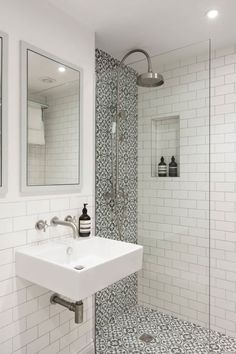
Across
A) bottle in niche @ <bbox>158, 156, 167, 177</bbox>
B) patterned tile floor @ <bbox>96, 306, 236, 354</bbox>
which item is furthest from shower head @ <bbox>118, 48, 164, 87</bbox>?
patterned tile floor @ <bbox>96, 306, 236, 354</bbox>

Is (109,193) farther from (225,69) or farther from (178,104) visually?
(225,69)

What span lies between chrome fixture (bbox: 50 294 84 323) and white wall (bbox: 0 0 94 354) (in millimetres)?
50

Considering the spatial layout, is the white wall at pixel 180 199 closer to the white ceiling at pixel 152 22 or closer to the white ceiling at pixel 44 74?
the white ceiling at pixel 152 22

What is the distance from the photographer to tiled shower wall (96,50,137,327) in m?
2.42

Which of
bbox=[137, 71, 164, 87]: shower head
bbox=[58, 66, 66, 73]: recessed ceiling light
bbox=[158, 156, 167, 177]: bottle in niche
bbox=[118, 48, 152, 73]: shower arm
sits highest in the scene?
bbox=[118, 48, 152, 73]: shower arm

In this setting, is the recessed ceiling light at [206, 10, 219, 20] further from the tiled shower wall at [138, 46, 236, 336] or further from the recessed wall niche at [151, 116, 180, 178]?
the recessed wall niche at [151, 116, 180, 178]

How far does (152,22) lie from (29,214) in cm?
176

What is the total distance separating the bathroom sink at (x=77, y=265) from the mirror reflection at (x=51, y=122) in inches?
18.5

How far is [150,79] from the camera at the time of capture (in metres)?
2.30

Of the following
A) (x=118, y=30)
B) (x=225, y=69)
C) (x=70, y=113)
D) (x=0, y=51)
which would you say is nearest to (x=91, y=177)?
(x=70, y=113)

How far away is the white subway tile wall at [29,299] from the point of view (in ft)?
5.32

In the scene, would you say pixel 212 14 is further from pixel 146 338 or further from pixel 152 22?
pixel 146 338

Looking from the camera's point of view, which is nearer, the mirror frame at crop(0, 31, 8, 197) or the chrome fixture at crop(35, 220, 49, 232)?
the mirror frame at crop(0, 31, 8, 197)

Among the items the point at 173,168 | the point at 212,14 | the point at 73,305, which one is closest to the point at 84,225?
the point at 73,305
